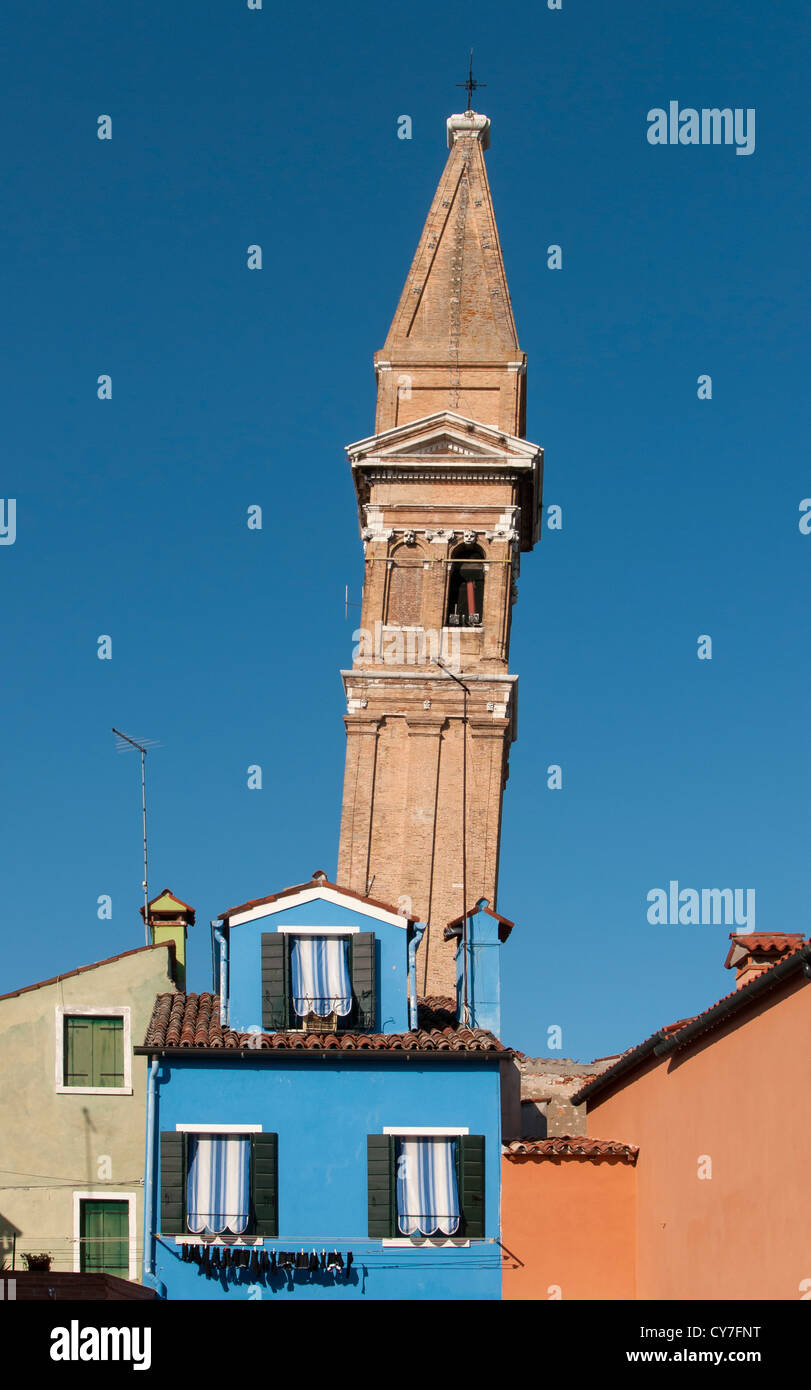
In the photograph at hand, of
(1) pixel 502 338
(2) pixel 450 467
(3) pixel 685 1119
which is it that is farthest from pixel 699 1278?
(1) pixel 502 338

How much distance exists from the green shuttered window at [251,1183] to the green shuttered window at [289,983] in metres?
1.82

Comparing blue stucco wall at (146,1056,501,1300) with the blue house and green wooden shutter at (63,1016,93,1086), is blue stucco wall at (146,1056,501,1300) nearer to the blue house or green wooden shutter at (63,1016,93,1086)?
the blue house

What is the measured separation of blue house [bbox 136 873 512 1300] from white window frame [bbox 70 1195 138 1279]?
1563 mm

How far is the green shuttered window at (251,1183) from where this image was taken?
25625mm

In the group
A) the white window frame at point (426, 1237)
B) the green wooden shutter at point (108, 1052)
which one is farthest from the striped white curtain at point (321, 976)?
the green wooden shutter at point (108, 1052)

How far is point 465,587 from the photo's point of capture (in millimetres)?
48062

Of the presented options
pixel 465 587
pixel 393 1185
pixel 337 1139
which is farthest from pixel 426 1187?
pixel 465 587

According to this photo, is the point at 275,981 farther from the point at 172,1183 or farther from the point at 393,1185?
the point at 393,1185

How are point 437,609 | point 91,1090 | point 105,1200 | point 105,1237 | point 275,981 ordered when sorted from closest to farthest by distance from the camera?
point 105,1237, point 275,981, point 105,1200, point 91,1090, point 437,609

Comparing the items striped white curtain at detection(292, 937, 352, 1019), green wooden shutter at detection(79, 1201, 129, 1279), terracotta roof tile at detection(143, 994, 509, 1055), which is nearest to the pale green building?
green wooden shutter at detection(79, 1201, 129, 1279)

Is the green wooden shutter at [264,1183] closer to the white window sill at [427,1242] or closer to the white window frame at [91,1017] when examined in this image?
A: the white window sill at [427,1242]

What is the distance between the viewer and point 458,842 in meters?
45.7

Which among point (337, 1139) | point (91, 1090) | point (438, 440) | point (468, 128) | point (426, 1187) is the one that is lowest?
point (426, 1187)

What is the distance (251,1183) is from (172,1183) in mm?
930
